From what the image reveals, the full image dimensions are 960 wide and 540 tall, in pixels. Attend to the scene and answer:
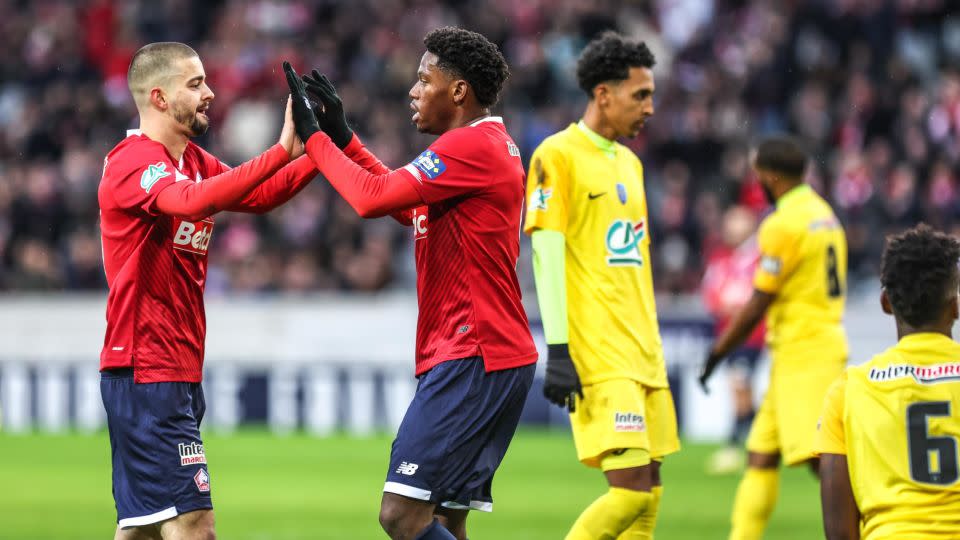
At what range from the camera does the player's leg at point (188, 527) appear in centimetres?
552

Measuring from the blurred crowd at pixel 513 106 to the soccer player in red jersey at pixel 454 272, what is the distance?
34.0 feet

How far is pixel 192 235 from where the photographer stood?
5793mm

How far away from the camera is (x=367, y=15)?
22.0 meters

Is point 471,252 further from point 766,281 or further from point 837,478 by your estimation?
point 766,281

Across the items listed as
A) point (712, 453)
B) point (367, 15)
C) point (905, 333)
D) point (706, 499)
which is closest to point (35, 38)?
point (367, 15)

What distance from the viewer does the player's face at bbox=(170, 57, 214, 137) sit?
5.81 meters

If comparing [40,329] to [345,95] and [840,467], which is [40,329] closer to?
[345,95]

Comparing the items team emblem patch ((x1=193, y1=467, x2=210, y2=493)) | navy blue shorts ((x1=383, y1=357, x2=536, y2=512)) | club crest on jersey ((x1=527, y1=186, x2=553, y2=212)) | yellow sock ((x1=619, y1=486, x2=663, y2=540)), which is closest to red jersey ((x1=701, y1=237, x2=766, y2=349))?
yellow sock ((x1=619, y1=486, x2=663, y2=540))

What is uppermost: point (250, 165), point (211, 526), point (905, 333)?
point (250, 165)

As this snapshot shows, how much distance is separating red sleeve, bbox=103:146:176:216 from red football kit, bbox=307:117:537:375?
567 millimetres

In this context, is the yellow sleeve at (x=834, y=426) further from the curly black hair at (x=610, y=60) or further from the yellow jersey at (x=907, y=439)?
the curly black hair at (x=610, y=60)

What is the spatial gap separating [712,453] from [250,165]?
10194mm

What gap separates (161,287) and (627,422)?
2.13 metres

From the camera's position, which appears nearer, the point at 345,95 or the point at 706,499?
the point at 706,499
